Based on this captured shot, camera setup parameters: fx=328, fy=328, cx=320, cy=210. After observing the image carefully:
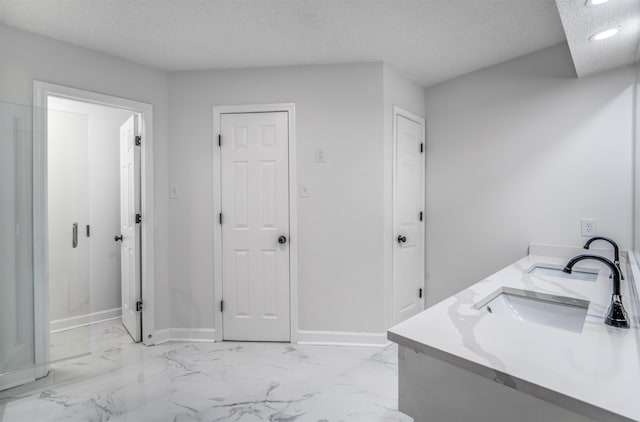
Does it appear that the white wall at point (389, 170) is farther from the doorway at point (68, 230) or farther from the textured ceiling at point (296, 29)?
the doorway at point (68, 230)

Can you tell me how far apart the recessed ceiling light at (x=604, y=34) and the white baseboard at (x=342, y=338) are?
2.37 meters

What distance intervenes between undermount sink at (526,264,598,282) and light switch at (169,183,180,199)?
8.83 feet

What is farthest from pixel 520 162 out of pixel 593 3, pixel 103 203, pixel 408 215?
pixel 103 203

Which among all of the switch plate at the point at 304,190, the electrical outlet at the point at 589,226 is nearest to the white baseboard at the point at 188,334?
the switch plate at the point at 304,190

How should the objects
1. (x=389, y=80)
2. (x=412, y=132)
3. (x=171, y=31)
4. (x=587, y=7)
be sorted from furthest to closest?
1. (x=412, y=132)
2. (x=389, y=80)
3. (x=171, y=31)
4. (x=587, y=7)

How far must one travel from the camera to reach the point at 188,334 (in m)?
2.89

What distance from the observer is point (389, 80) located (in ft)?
9.11

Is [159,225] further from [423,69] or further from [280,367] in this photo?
[423,69]

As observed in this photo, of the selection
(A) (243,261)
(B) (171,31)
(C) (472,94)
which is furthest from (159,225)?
(C) (472,94)

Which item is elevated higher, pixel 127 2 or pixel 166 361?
pixel 127 2

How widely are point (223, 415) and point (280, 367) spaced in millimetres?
599

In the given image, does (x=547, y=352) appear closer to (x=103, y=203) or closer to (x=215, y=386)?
(x=215, y=386)

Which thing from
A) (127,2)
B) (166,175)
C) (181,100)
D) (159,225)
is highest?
(127,2)

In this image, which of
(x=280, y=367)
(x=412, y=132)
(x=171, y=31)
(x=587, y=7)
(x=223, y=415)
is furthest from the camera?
(x=412, y=132)
